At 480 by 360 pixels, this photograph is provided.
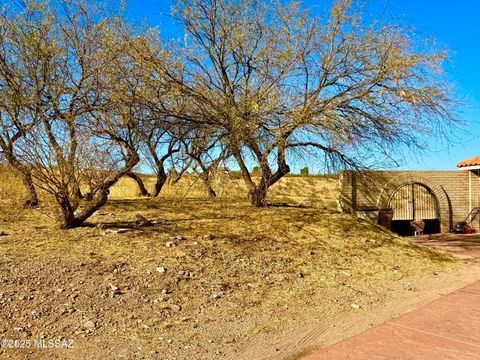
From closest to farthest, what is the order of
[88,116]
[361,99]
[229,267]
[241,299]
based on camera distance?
[241,299] < [229,267] < [361,99] < [88,116]

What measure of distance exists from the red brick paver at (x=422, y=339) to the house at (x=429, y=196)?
31.0 feet

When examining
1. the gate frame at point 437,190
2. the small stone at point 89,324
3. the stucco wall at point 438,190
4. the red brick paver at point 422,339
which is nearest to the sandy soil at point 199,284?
the small stone at point 89,324

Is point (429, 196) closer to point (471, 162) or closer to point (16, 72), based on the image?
point (471, 162)

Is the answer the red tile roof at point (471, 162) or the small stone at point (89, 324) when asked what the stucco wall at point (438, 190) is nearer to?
the red tile roof at point (471, 162)

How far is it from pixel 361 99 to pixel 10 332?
25.7ft

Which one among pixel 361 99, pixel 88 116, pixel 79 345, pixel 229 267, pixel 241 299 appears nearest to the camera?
pixel 79 345

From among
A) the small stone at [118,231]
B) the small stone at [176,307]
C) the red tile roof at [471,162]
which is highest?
the red tile roof at [471,162]

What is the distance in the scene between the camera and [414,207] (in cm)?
1563

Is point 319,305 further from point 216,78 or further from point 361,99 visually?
point 216,78

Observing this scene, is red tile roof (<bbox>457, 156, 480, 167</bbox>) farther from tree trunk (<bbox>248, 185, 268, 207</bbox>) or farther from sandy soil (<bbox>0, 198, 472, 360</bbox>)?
tree trunk (<bbox>248, 185, 268, 207</bbox>)

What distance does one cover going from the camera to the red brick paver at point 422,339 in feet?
13.4

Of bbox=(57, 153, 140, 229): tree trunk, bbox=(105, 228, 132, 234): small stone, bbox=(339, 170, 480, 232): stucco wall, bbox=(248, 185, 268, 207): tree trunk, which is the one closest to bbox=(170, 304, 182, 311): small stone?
bbox=(105, 228, 132, 234): small stone

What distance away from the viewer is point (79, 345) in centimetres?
407

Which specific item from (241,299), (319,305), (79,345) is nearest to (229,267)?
(241,299)
